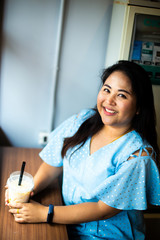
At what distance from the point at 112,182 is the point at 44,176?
0.42m

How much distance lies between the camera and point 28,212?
1.05 metres

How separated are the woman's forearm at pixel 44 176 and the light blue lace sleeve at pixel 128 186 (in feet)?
1.08

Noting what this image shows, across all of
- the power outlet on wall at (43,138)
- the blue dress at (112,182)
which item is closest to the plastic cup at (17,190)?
the blue dress at (112,182)

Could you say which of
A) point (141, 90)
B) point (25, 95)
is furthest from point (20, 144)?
point (141, 90)

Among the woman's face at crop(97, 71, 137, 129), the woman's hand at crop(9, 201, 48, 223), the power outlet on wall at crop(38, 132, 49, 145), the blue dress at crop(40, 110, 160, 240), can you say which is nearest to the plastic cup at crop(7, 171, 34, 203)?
the woman's hand at crop(9, 201, 48, 223)

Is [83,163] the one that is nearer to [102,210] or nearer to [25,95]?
[102,210]

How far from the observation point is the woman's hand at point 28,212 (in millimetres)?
1035

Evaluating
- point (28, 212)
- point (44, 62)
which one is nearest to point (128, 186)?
point (28, 212)

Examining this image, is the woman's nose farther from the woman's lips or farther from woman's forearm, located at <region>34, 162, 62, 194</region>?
woman's forearm, located at <region>34, 162, 62, 194</region>

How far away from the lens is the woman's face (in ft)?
3.69

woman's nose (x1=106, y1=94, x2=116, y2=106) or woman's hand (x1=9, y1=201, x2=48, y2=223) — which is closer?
woman's hand (x1=9, y1=201, x2=48, y2=223)

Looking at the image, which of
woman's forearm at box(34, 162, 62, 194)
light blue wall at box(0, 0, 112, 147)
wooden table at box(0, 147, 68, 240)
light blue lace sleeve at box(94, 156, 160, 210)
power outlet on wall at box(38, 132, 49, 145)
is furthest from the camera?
power outlet on wall at box(38, 132, 49, 145)

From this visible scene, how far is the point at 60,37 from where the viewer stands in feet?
5.67

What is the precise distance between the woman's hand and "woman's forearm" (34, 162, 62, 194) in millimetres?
173
